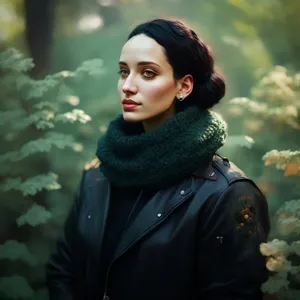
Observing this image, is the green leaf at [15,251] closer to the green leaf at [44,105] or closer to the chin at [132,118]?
the green leaf at [44,105]

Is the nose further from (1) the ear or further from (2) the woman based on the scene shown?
(1) the ear

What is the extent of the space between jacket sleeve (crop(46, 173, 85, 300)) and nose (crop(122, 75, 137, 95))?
508mm

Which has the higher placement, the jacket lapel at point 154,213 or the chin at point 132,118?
the chin at point 132,118

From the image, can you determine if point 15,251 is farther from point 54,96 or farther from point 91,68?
point 91,68

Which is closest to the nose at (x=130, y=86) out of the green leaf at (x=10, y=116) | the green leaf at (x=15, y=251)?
the green leaf at (x=10, y=116)

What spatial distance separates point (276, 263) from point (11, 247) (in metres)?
1.25

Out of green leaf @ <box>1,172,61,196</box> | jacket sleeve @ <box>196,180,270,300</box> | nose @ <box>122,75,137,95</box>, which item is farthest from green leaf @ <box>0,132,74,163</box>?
jacket sleeve @ <box>196,180,270,300</box>

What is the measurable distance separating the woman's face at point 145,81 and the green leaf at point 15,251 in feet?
3.14

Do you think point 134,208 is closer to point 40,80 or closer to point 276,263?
point 276,263

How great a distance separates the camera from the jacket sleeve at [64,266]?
1.74 metres

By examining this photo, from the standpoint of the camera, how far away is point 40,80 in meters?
2.12

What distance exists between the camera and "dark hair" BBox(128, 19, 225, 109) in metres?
1.51

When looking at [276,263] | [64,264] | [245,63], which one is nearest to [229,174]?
[276,263]

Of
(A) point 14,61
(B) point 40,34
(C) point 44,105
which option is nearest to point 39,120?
(C) point 44,105
